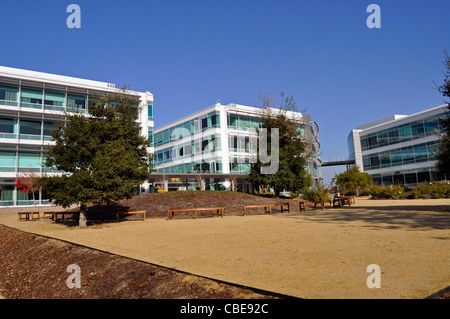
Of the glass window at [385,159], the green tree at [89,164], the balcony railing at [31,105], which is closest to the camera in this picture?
the green tree at [89,164]

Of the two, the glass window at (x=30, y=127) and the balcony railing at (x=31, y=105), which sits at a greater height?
the balcony railing at (x=31, y=105)

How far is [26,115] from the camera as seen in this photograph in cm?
4019

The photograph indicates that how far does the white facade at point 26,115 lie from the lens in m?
38.6

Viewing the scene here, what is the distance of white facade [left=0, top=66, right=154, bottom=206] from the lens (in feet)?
127

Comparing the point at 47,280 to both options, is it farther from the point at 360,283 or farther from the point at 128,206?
the point at 128,206

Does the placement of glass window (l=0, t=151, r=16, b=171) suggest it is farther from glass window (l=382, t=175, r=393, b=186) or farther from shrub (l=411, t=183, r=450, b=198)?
glass window (l=382, t=175, r=393, b=186)

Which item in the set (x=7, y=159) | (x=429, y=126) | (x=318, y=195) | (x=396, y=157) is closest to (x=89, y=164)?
(x=318, y=195)

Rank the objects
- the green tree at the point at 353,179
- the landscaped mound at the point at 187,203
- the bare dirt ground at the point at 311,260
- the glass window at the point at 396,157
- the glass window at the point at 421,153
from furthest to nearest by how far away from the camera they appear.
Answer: the glass window at the point at 396,157, the glass window at the point at 421,153, the green tree at the point at 353,179, the landscaped mound at the point at 187,203, the bare dirt ground at the point at 311,260

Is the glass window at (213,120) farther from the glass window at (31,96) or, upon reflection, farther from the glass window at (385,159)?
the glass window at (385,159)

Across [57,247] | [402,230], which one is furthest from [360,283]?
[57,247]

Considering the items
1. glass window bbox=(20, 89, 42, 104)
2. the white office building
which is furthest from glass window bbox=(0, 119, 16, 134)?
the white office building

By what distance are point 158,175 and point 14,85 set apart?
21.3 meters

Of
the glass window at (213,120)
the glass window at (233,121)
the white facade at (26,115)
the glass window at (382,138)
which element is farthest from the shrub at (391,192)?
the glass window at (382,138)

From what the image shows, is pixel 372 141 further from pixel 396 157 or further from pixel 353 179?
pixel 353 179
